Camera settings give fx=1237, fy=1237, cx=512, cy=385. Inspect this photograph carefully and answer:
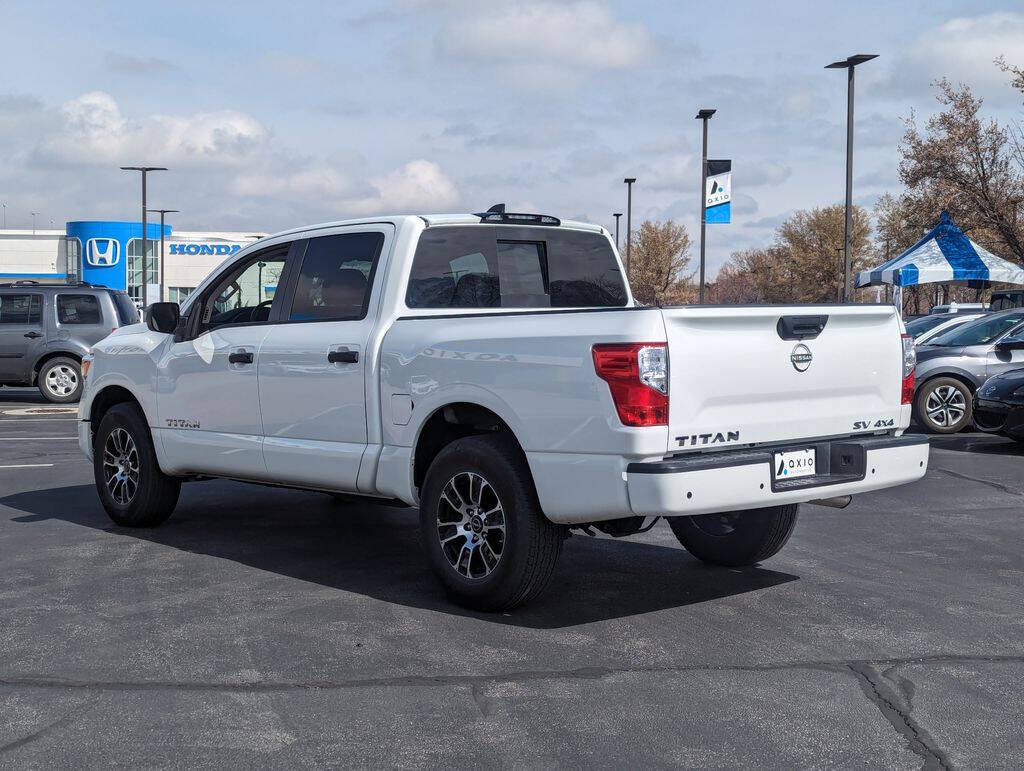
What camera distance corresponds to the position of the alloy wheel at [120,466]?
27.4 ft

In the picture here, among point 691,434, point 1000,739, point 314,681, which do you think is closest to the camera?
point 1000,739

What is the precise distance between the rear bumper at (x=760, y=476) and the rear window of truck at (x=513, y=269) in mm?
1961

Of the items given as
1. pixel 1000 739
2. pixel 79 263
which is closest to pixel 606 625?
pixel 1000 739

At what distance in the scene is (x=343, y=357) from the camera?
21.7 ft

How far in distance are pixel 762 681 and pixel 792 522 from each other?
205cm

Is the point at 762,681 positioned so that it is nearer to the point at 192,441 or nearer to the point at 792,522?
the point at 792,522

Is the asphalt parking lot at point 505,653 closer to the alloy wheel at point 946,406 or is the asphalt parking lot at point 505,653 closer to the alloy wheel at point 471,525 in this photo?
the alloy wheel at point 471,525

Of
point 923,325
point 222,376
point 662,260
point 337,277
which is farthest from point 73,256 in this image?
point 337,277

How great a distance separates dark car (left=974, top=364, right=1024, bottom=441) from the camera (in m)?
12.9

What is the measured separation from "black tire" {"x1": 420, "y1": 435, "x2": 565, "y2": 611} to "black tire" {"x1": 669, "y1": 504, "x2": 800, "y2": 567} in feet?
4.63

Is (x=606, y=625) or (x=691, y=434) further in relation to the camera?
(x=606, y=625)

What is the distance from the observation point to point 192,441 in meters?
7.79

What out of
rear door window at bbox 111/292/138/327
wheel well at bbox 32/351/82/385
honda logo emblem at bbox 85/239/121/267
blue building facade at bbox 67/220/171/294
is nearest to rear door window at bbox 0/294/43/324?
wheel well at bbox 32/351/82/385

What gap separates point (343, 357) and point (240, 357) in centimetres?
105
